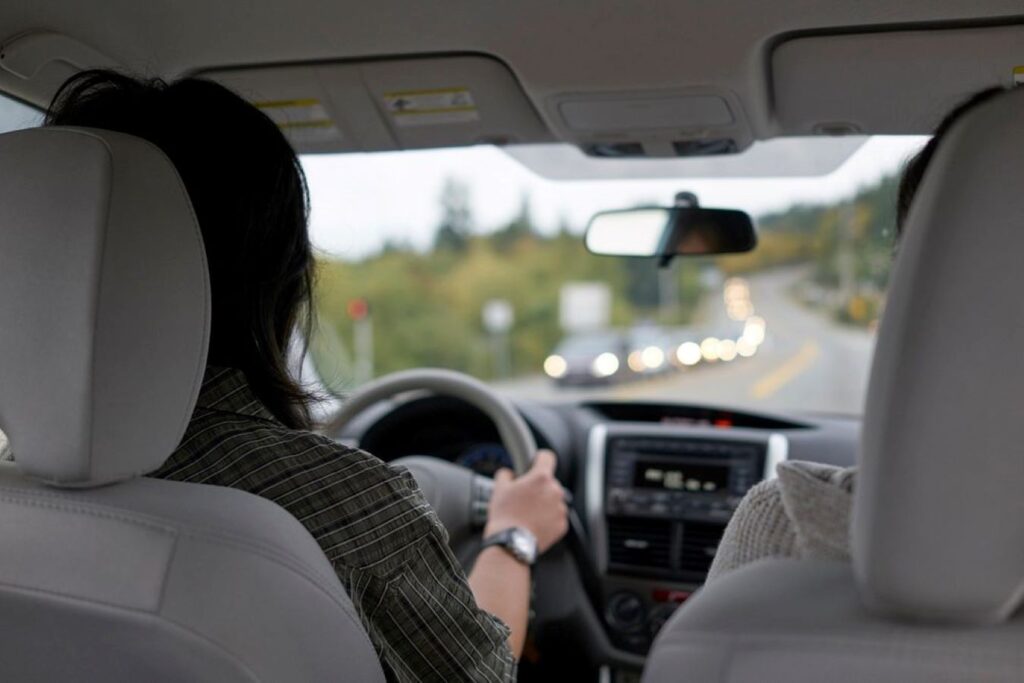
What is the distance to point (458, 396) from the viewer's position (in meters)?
3.73

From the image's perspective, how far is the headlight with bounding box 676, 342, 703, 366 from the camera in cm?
1708

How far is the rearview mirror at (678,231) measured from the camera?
347cm

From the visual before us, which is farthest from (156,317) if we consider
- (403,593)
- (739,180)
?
(739,180)

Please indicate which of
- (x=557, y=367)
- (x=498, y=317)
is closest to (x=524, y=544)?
(x=498, y=317)

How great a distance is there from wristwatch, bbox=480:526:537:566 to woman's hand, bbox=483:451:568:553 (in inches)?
3.0

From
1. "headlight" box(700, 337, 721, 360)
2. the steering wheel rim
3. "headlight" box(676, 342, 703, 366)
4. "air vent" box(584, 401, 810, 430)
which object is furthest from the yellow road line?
the steering wheel rim

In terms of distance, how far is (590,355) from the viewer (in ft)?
53.4

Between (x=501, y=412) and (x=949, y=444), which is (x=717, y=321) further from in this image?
(x=949, y=444)

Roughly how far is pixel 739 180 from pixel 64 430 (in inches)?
98.6

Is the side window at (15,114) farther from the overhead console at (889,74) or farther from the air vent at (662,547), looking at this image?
the air vent at (662,547)

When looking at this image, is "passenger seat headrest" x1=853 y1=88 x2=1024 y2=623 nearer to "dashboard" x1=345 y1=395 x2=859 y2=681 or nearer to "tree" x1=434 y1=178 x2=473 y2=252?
"dashboard" x1=345 y1=395 x2=859 y2=681

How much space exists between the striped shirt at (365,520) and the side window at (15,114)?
124cm

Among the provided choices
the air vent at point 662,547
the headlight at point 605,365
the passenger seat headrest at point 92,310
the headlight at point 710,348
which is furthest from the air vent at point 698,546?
the headlight at point 710,348

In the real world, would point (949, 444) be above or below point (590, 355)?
above
